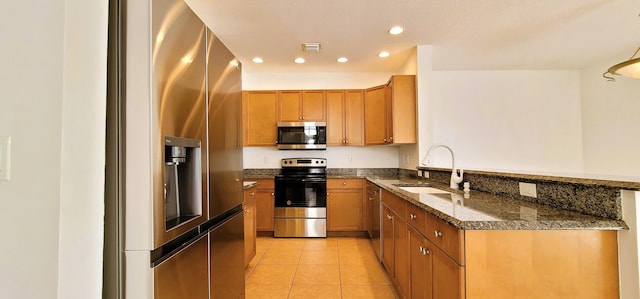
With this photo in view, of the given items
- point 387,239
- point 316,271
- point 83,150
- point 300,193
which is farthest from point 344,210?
point 83,150

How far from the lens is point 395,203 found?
6.86 ft

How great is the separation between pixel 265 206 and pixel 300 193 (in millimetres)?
553

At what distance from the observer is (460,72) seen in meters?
4.20

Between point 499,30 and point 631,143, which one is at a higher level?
point 499,30

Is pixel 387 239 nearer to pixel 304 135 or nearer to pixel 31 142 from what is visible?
pixel 304 135

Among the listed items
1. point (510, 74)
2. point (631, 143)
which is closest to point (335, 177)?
point (510, 74)

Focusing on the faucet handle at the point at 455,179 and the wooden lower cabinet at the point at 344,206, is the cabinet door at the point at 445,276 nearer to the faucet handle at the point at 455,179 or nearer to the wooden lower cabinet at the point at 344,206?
the faucet handle at the point at 455,179

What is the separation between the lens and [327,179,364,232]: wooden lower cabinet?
3.75 metres

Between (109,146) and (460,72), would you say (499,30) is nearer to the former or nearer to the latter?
(460,72)

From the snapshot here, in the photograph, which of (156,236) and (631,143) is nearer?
(156,236)

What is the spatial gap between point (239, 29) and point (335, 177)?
88.0 inches

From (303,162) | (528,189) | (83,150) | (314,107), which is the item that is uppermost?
(314,107)

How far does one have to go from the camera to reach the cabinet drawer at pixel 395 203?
186 centimetres

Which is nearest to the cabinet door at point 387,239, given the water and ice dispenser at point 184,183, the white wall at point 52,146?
the water and ice dispenser at point 184,183
